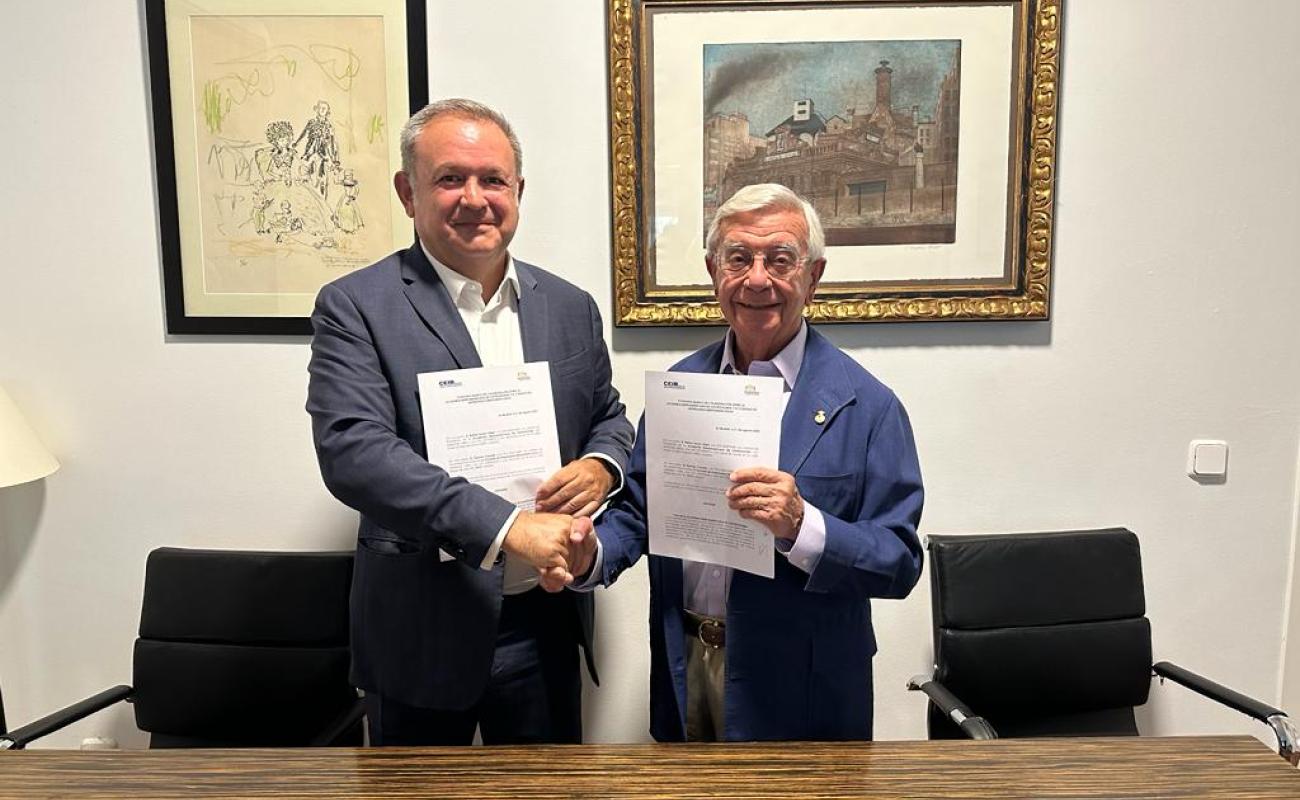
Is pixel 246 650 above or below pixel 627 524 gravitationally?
below

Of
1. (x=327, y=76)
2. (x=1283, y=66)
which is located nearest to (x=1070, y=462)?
(x=1283, y=66)

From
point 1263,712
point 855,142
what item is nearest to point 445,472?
point 855,142

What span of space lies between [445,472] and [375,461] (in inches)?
4.5

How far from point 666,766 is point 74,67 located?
2219 millimetres

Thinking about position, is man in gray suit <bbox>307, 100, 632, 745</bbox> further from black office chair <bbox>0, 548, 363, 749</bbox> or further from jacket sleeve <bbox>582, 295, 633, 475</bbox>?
black office chair <bbox>0, 548, 363, 749</bbox>

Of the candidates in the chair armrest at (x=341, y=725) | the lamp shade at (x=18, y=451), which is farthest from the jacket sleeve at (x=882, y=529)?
the lamp shade at (x=18, y=451)

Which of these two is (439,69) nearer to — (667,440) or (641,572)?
(667,440)

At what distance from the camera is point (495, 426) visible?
4.71 ft

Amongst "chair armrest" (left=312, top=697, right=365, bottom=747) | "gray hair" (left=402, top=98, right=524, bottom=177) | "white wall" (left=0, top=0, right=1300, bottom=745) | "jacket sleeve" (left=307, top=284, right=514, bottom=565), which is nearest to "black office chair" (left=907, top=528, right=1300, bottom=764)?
"white wall" (left=0, top=0, right=1300, bottom=745)

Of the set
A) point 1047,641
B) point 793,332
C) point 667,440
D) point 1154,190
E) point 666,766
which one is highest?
point 1154,190

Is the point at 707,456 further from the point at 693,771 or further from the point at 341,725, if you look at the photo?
the point at 341,725

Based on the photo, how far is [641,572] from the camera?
2234 mm

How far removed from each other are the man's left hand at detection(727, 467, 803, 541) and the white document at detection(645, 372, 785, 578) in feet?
0.06

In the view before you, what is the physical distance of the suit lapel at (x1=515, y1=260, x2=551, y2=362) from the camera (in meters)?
1.57
